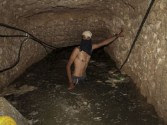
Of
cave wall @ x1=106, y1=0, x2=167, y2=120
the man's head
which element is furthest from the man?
cave wall @ x1=106, y1=0, x2=167, y2=120

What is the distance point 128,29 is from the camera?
5.79 metres

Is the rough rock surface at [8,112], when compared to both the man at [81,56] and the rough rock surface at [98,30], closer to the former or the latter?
the rough rock surface at [98,30]

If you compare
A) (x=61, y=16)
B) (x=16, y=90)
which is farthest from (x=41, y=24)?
(x=16, y=90)

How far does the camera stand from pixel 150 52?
496cm

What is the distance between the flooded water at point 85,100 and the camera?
5032mm

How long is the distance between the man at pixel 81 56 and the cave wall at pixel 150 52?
63 cm

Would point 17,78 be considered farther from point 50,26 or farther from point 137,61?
point 137,61

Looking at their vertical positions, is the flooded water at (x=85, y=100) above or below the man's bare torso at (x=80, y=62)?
below

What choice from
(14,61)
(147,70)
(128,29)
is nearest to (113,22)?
(128,29)

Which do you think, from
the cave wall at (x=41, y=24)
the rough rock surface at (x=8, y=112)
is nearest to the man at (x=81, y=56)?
the cave wall at (x=41, y=24)

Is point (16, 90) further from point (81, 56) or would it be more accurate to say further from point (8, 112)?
point (8, 112)

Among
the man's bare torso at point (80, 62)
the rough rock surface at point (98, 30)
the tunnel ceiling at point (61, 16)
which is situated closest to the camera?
the rough rock surface at point (98, 30)

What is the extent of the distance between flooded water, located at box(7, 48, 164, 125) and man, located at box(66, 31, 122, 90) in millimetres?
198

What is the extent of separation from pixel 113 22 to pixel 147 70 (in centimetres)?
187
